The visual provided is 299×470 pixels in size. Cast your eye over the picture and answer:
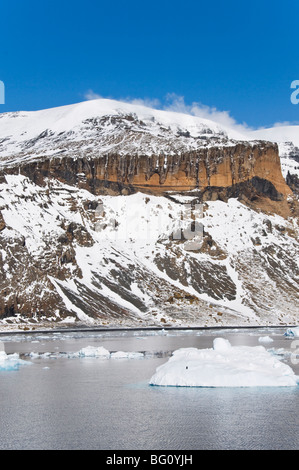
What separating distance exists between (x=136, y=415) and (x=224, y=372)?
1078 centimetres

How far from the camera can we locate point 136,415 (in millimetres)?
34469

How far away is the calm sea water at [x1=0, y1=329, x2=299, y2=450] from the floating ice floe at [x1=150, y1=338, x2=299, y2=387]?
2.30 feet

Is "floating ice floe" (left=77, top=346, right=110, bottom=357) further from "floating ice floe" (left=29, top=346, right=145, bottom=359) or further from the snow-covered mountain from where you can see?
the snow-covered mountain

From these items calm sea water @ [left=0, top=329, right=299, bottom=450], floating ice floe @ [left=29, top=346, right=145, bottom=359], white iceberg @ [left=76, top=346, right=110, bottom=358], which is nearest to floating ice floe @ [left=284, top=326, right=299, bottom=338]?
floating ice floe @ [left=29, top=346, right=145, bottom=359]

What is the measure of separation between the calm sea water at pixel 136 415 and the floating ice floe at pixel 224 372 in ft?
2.30

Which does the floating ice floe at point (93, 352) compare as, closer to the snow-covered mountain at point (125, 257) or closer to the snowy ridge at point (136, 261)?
the snow-covered mountain at point (125, 257)

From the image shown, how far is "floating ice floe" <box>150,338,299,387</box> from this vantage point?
139ft

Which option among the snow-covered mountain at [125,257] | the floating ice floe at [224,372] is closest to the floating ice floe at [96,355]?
the floating ice floe at [224,372]

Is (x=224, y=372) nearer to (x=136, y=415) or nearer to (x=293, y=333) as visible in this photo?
(x=136, y=415)

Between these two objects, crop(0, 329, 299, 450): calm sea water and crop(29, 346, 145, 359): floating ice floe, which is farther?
crop(29, 346, 145, 359): floating ice floe

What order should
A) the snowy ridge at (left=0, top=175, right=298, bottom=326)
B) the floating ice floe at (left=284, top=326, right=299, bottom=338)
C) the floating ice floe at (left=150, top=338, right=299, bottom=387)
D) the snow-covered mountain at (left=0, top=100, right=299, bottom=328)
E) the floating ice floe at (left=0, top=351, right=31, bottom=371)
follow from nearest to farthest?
the floating ice floe at (left=150, top=338, right=299, bottom=387), the floating ice floe at (left=0, top=351, right=31, bottom=371), the floating ice floe at (left=284, top=326, right=299, bottom=338), the snow-covered mountain at (left=0, top=100, right=299, bottom=328), the snowy ridge at (left=0, top=175, right=298, bottom=326)

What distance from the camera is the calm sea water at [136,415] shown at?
28.6 metres

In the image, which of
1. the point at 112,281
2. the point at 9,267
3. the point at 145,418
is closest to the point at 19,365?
the point at 145,418
